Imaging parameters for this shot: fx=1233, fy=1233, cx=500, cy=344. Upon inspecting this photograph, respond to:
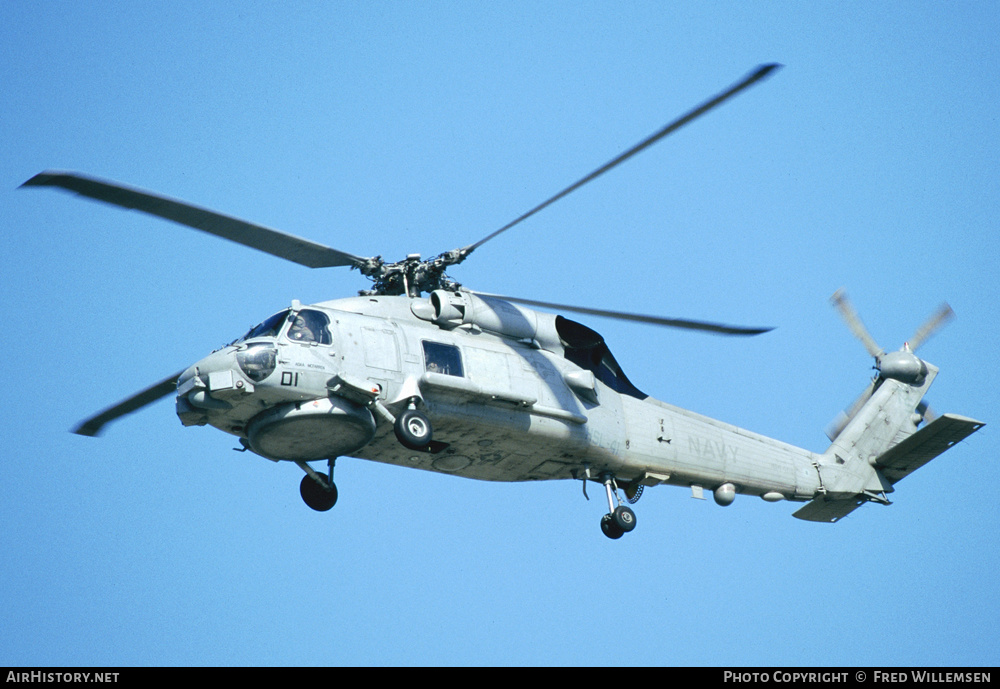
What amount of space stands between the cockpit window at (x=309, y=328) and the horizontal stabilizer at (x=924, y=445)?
10248 mm

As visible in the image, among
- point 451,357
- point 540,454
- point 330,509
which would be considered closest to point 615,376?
point 540,454

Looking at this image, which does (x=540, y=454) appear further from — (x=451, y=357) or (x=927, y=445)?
(x=927, y=445)

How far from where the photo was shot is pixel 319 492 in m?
17.8

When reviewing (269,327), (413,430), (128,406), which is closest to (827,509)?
(413,430)

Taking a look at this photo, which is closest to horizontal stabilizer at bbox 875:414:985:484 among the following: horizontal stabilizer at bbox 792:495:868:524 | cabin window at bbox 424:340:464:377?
horizontal stabilizer at bbox 792:495:868:524

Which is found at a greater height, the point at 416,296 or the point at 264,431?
the point at 416,296

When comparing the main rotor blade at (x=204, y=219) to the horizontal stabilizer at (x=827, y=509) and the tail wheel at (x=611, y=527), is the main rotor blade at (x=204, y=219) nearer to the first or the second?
the tail wheel at (x=611, y=527)

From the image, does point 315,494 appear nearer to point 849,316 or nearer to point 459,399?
point 459,399

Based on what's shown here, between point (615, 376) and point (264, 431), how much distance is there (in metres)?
6.09

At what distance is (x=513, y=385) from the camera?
1762cm

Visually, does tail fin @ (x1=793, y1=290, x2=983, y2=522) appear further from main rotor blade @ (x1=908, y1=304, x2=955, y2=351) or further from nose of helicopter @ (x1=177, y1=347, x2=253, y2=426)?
nose of helicopter @ (x1=177, y1=347, x2=253, y2=426)

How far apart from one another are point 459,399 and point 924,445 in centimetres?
876

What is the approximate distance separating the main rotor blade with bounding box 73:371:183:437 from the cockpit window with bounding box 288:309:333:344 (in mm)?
1896

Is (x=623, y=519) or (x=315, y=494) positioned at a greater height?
(x=315, y=494)
